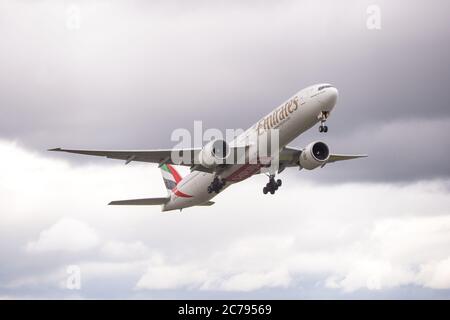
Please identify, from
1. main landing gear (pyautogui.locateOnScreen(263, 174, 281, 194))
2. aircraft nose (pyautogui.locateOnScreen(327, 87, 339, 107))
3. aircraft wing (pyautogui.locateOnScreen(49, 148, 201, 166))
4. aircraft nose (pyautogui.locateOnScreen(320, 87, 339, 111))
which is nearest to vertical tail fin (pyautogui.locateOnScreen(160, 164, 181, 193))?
aircraft wing (pyautogui.locateOnScreen(49, 148, 201, 166))

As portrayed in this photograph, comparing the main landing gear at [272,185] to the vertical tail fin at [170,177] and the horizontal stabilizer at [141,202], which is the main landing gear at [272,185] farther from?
the vertical tail fin at [170,177]

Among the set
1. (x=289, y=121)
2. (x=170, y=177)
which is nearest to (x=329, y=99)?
(x=289, y=121)

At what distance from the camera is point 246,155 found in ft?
176

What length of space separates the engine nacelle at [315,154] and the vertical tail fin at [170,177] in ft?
44.2

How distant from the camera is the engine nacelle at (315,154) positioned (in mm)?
56344

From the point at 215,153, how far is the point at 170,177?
13676 millimetres

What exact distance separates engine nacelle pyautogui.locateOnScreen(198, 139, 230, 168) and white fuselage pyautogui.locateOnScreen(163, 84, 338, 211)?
138 cm

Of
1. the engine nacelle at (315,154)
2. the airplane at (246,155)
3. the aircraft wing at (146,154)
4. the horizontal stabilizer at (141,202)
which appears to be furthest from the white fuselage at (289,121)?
the horizontal stabilizer at (141,202)

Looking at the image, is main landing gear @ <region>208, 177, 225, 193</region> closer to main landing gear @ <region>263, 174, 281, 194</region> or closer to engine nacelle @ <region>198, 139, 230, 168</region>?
engine nacelle @ <region>198, 139, 230, 168</region>

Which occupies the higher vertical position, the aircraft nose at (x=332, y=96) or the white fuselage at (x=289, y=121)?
the aircraft nose at (x=332, y=96)

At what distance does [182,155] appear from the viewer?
56031 millimetres

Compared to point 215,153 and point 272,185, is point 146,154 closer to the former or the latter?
point 215,153
